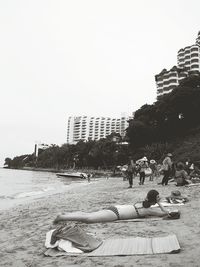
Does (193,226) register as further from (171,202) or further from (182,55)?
(182,55)

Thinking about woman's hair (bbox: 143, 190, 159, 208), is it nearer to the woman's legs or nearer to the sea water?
the woman's legs

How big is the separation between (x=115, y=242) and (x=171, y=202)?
15.2 ft

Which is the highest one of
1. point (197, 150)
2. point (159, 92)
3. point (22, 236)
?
point (159, 92)

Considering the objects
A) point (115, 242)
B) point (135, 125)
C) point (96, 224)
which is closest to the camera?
point (115, 242)

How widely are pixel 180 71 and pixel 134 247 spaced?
101 metres

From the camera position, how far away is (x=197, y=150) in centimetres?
5428

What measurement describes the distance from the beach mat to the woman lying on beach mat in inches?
71.1

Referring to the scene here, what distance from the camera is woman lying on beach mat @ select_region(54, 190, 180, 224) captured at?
7.32 metres

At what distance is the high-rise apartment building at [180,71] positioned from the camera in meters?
99.1

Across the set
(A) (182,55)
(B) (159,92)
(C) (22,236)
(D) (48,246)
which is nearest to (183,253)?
(D) (48,246)

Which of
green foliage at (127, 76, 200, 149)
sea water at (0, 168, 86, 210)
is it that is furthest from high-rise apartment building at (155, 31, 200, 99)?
sea water at (0, 168, 86, 210)

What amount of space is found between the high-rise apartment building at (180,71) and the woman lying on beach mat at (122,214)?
94.0 metres

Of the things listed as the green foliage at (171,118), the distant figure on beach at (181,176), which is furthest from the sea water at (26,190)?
the green foliage at (171,118)

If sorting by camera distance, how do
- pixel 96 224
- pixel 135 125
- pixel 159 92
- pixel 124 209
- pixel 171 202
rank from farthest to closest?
pixel 159 92, pixel 135 125, pixel 171 202, pixel 124 209, pixel 96 224
